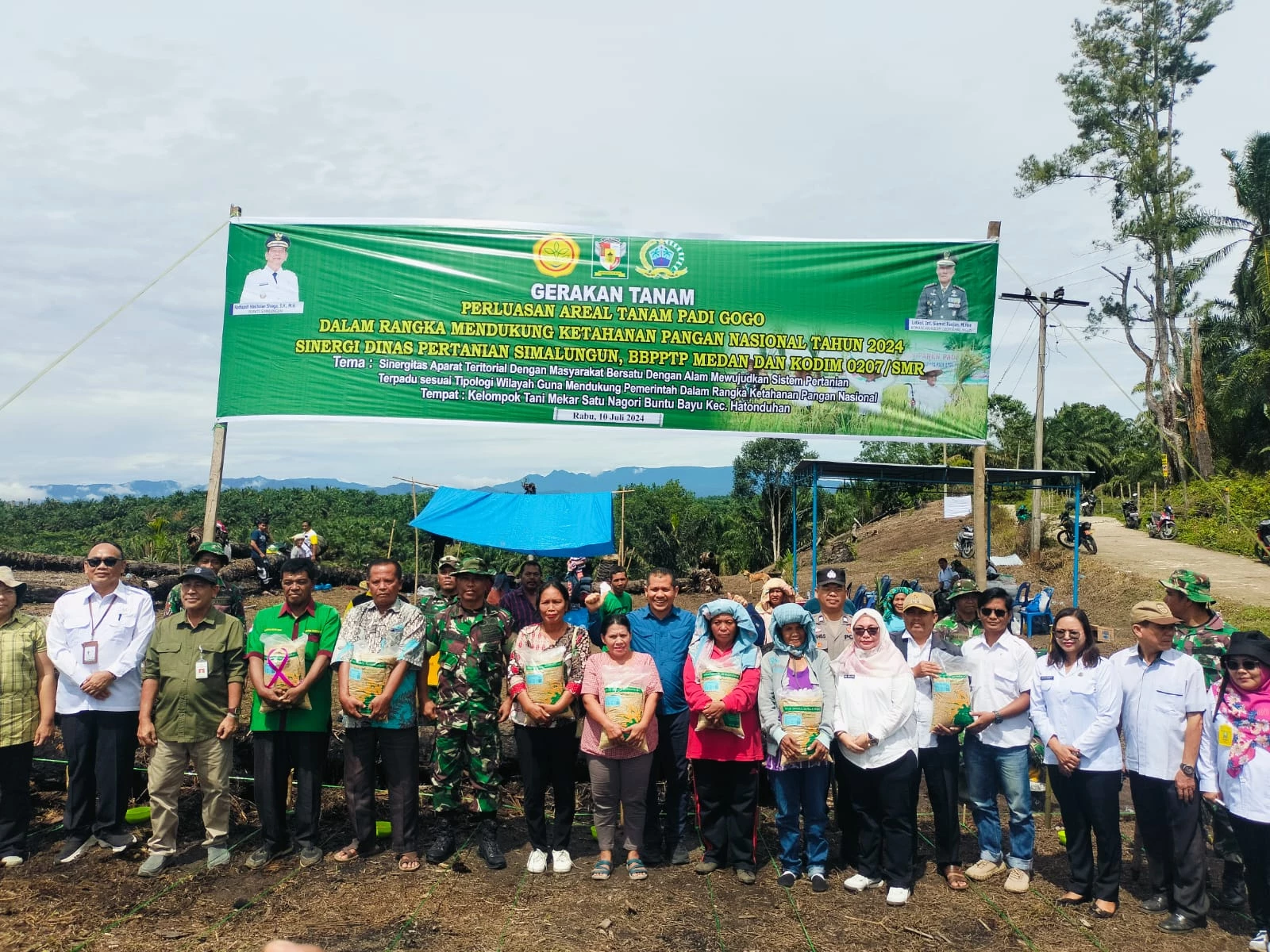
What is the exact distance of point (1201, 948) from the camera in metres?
3.54

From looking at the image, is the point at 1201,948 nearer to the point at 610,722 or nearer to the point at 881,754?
the point at 881,754

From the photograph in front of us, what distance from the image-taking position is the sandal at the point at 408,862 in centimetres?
413

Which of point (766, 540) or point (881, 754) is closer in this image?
point (881, 754)

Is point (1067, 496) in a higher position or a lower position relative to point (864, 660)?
higher

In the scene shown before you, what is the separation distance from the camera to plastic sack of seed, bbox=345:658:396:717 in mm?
4113

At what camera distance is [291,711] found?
164 inches

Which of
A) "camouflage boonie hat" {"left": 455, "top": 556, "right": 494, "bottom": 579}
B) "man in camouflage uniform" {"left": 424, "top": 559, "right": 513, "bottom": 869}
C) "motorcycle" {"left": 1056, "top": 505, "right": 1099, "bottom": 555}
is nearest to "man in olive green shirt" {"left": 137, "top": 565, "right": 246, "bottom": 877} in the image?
"man in camouflage uniform" {"left": 424, "top": 559, "right": 513, "bottom": 869}

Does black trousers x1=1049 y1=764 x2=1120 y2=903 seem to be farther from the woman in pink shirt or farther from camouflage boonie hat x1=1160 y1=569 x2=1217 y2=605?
the woman in pink shirt

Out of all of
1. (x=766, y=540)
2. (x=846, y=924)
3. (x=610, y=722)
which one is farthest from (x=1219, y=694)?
(x=766, y=540)

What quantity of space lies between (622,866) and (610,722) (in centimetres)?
78

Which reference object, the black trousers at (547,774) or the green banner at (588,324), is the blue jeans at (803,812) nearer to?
the black trousers at (547,774)

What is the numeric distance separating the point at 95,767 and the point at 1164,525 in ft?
69.8

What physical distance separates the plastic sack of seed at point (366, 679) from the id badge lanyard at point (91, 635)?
4.14 feet

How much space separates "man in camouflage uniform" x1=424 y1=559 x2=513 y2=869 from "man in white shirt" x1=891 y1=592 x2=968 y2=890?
2002 mm
